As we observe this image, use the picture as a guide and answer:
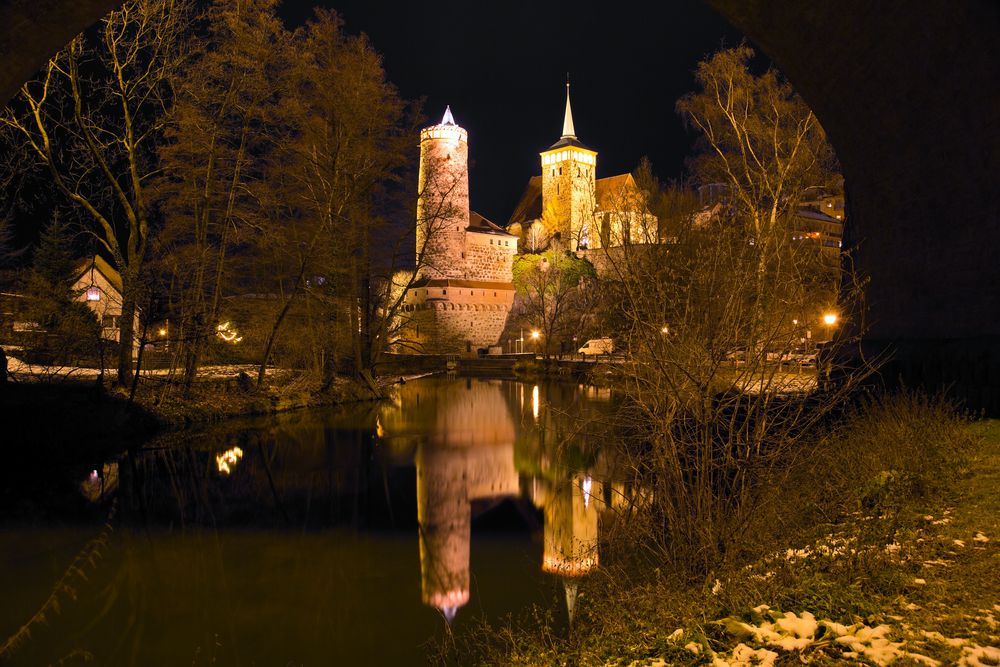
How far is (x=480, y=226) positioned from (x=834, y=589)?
52.3m

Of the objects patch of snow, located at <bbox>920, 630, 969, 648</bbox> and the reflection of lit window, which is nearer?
patch of snow, located at <bbox>920, 630, 969, 648</bbox>

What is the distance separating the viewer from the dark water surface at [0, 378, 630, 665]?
5.18 m

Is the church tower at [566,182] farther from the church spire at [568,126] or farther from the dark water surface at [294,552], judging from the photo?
the dark water surface at [294,552]

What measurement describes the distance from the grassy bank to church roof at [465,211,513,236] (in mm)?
48790

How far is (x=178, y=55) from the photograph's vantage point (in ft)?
48.4

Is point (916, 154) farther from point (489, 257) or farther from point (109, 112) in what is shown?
point (489, 257)

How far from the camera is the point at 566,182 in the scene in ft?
197

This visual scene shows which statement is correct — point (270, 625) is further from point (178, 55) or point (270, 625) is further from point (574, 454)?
point (178, 55)

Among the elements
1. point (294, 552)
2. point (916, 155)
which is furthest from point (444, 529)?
point (916, 155)

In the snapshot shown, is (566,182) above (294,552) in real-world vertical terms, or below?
above

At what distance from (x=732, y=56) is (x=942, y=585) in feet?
46.6

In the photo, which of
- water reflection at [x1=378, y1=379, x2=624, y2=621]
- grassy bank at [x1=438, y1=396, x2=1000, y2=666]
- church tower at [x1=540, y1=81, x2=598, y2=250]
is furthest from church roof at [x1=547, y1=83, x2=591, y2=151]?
grassy bank at [x1=438, y1=396, x2=1000, y2=666]

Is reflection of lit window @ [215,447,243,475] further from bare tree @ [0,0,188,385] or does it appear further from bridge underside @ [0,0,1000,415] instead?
bridge underside @ [0,0,1000,415]

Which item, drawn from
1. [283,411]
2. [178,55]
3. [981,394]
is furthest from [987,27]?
[283,411]
